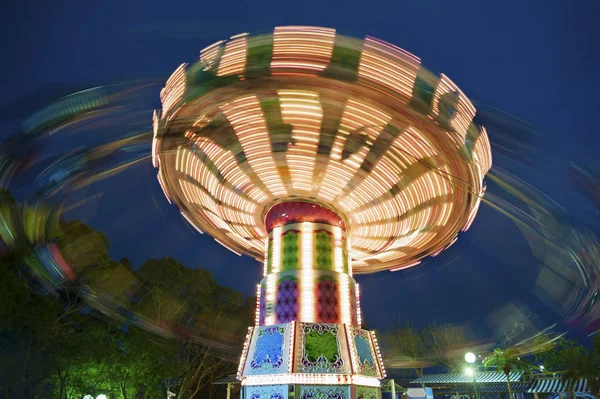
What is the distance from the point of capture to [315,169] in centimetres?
1118

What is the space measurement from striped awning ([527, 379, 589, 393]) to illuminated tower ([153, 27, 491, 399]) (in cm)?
1811

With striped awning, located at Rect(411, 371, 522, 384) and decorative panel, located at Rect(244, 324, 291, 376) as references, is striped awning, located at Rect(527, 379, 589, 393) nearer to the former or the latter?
striped awning, located at Rect(411, 371, 522, 384)

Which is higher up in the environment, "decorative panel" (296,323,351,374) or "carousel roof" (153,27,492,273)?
"carousel roof" (153,27,492,273)

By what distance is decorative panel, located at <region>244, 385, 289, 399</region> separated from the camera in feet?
31.6

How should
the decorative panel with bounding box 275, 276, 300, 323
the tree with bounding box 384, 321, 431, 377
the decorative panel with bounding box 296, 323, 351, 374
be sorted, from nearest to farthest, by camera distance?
1. the decorative panel with bounding box 296, 323, 351, 374
2. the decorative panel with bounding box 275, 276, 300, 323
3. the tree with bounding box 384, 321, 431, 377

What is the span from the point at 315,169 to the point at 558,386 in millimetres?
23741

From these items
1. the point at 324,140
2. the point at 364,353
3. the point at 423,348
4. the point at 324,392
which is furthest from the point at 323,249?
the point at 423,348

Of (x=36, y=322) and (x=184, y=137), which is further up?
(x=184, y=137)

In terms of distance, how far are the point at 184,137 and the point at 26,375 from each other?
15.1 metres

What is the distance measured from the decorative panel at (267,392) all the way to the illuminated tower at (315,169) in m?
0.03

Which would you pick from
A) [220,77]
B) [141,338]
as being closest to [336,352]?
[220,77]

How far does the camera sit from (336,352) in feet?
32.9

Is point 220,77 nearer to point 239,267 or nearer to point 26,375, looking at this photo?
point 26,375

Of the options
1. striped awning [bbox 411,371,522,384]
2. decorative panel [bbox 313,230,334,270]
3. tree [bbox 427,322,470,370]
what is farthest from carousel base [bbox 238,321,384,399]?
Result: tree [bbox 427,322,470,370]
